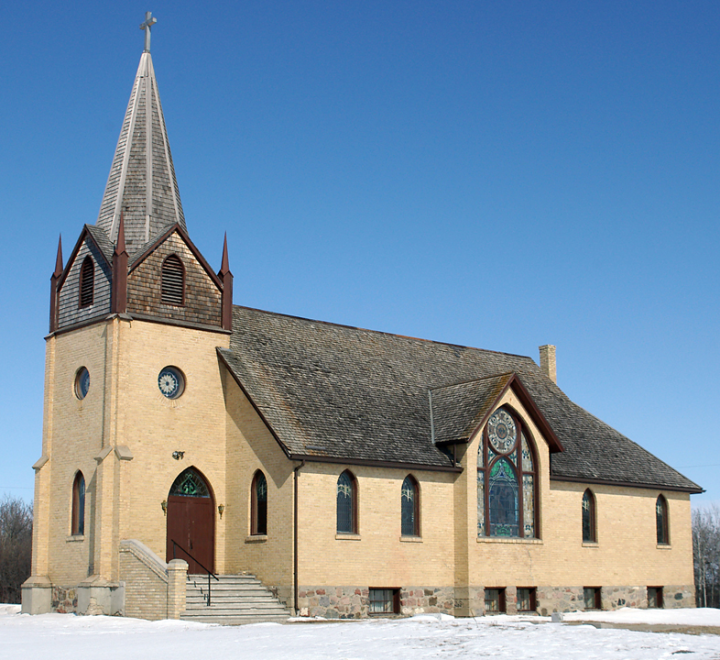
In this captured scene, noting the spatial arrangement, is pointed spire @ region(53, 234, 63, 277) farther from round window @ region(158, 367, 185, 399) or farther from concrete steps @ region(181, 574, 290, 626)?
concrete steps @ region(181, 574, 290, 626)

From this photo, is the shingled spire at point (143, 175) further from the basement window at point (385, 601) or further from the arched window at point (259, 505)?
the basement window at point (385, 601)

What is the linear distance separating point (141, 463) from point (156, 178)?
31.8 feet

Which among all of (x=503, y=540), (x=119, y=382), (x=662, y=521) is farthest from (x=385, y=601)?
(x=662, y=521)

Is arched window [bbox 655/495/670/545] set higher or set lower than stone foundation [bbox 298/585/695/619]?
higher

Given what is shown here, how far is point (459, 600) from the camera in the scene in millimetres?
31812

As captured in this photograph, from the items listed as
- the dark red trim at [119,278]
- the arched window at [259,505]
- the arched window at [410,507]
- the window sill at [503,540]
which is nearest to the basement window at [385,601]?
the arched window at [410,507]

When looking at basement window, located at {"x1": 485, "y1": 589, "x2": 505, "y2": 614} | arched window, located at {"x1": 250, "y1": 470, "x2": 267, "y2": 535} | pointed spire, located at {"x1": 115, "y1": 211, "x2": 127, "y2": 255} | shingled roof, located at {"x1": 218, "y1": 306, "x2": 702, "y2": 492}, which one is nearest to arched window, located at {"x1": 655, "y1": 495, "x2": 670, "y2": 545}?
shingled roof, located at {"x1": 218, "y1": 306, "x2": 702, "y2": 492}

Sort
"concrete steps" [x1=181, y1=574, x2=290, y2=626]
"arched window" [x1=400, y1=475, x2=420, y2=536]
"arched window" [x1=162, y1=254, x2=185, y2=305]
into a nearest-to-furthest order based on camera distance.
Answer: "concrete steps" [x1=181, y1=574, x2=290, y2=626] < "arched window" [x1=162, y1=254, x2=185, y2=305] < "arched window" [x1=400, y1=475, x2=420, y2=536]

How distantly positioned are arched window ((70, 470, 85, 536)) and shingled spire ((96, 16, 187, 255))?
721 cm

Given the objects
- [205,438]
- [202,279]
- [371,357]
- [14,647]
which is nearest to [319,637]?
[14,647]

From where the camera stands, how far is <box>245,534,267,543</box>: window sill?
1160 inches

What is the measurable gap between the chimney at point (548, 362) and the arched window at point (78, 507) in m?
20.9

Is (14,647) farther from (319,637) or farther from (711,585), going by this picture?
(711,585)

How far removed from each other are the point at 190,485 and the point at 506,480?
10.4 m
